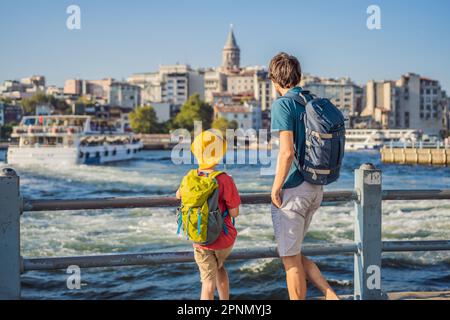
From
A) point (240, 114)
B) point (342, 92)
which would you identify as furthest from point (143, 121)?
point (342, 92)

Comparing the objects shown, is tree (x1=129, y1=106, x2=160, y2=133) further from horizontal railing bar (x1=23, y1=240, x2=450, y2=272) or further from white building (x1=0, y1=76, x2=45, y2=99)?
horizontal railing bar (x1=23, y1=240, x2=450, y2=272)

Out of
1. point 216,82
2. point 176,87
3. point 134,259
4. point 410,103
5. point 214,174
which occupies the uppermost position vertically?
point 216,82

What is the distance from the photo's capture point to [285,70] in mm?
3773

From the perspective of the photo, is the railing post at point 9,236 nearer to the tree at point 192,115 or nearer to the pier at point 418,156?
the pier at point 418,156

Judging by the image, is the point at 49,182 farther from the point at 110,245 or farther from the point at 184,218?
the point at 184,218

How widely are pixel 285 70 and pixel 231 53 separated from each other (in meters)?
187

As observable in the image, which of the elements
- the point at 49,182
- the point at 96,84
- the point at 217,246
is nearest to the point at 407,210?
the point at 217,246

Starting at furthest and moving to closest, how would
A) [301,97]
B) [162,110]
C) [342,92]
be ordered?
[342,92]
[162,110]
[301,97]

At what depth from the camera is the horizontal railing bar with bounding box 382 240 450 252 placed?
4297mm

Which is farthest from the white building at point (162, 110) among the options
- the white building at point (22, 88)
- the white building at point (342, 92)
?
the white building at point (22, 88)

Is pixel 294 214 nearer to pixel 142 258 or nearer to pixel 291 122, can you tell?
pixel 291 122

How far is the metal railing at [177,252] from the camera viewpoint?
383cm

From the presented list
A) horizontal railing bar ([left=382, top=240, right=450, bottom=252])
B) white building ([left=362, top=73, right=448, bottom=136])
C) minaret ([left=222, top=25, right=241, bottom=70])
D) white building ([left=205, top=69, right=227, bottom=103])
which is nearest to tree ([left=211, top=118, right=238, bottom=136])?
white building ([left=362, top=73, right=448, bottom=136])
